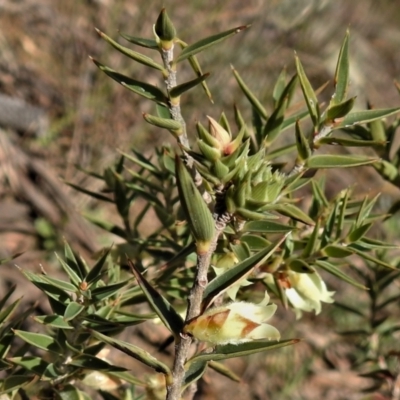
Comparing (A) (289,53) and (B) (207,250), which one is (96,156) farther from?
(B) (207,250)

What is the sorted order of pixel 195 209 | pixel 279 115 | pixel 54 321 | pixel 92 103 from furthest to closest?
pixel 92 103 < pixel 279 115 < pixel 54 321 < pixel 195 209

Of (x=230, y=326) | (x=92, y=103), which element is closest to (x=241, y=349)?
(x=230, y=326)

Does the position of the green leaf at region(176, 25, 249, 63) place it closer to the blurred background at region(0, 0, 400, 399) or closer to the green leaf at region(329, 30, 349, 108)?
the green leaf at region(329, 30, 349, 108)

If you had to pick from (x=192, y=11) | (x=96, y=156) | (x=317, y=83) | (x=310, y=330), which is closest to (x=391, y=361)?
(x=310, y=330)

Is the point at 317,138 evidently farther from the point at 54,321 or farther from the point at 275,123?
the point at 54,321

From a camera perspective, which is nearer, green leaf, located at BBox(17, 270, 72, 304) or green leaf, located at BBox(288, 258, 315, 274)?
green leaf, located at BBox(17, 270, 72, 304)

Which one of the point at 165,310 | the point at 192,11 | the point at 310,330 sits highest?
the point at 192,11

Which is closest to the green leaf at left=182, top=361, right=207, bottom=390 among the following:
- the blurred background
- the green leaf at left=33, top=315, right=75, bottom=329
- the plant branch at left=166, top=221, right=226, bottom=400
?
the plant branch at left=166, top=221, right=226, bottom=400
